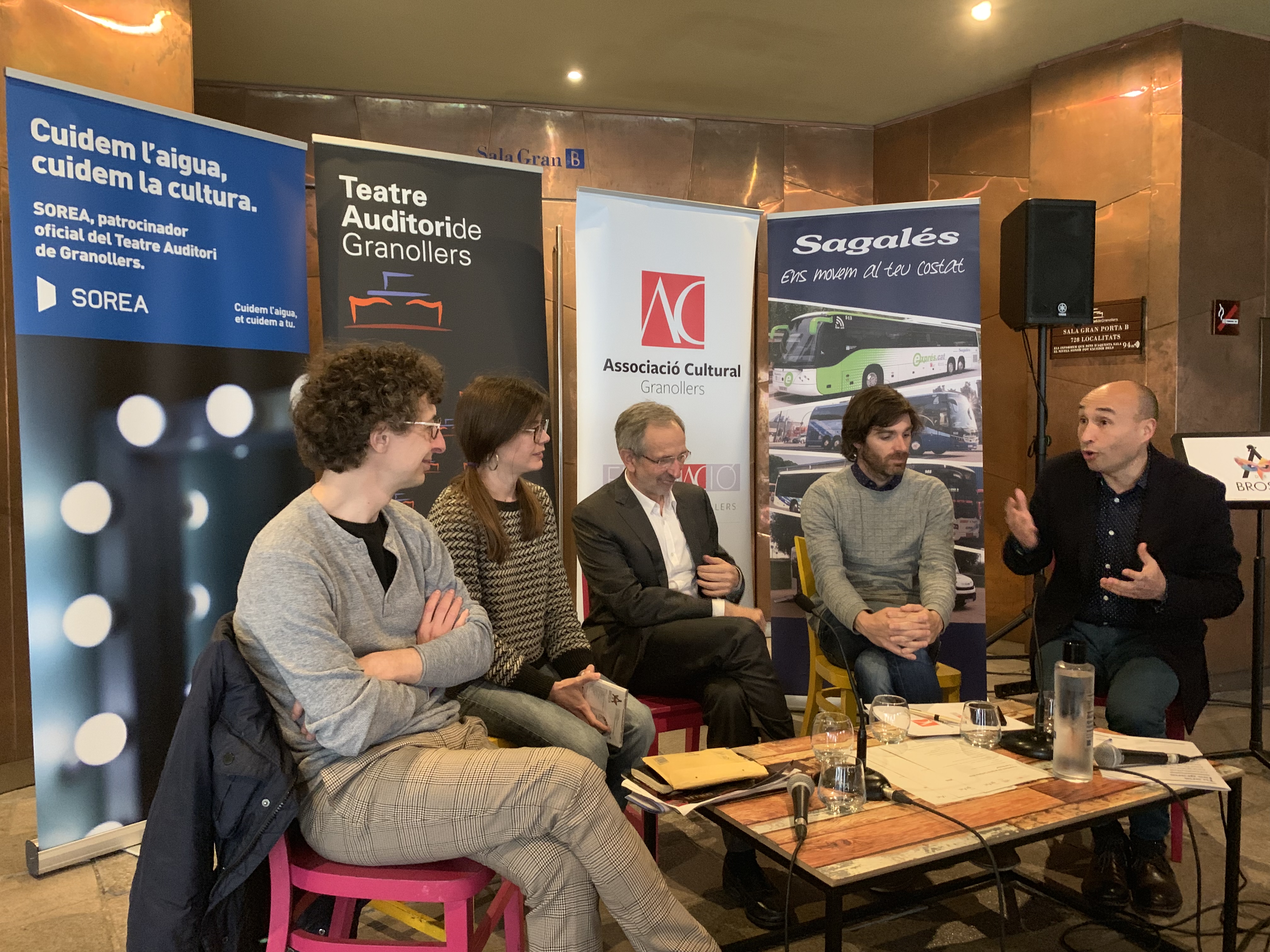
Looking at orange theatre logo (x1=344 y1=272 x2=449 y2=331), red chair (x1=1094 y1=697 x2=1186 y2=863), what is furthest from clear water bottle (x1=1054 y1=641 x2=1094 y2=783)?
orange theatre logo (x1=344 y1=272 x2=449 y2=331)

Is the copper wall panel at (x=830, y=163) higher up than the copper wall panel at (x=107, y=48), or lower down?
higher up

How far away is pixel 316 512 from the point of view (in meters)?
1.71

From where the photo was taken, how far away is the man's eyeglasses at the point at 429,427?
1.82m

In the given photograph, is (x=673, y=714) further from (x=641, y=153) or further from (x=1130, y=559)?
(x=641, y=153)

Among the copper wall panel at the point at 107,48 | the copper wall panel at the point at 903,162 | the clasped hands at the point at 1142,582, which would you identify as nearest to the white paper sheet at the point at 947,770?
the clasped hands at the point at 1142,582

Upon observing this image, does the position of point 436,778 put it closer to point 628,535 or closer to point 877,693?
point 628,535

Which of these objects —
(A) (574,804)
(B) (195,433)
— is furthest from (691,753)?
(B) (195,433)

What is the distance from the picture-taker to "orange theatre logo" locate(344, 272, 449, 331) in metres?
3.40

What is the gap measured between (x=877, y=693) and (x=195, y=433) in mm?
2198

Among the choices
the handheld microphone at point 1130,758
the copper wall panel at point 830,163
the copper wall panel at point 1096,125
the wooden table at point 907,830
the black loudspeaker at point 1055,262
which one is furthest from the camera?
the copper wall panel at point 830,163

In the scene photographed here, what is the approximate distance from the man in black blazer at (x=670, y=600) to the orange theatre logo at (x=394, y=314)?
3.22 feet

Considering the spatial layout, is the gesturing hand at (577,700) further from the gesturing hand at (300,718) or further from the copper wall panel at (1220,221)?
the copper wall panel at (1220,221)

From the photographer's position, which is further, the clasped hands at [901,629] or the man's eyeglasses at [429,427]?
the clasped hands at [901,629]

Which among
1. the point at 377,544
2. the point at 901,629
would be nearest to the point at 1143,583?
the point at 901,629
